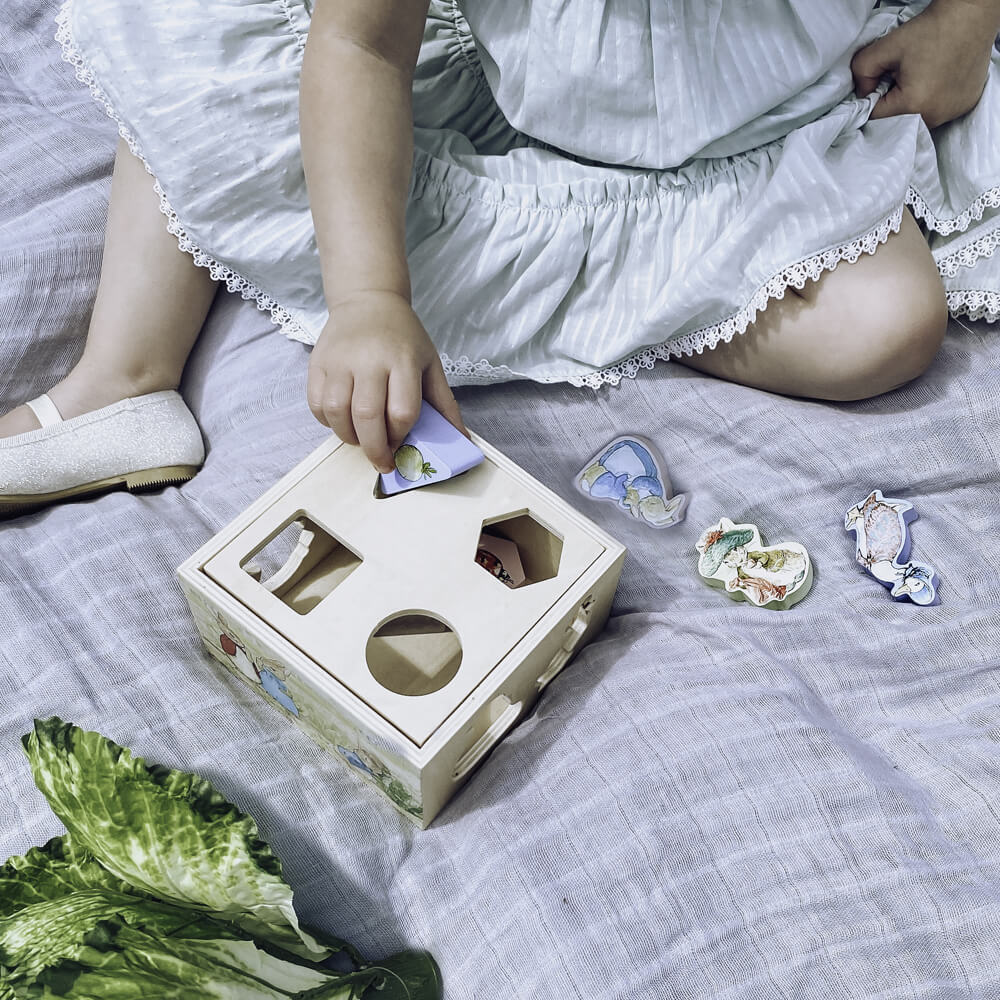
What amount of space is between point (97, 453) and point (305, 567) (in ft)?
0.80

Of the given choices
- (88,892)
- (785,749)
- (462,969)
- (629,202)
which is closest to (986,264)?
(629,202)

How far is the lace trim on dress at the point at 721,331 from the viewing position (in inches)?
28.9

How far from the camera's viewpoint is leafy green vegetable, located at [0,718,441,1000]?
0.43 meters

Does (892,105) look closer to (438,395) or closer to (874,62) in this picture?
(874,62)

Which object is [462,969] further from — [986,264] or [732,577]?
[986,264]

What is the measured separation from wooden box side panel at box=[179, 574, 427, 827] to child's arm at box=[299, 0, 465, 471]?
0.46 ft

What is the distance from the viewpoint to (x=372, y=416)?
0.60 metres

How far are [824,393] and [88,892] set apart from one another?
64 cm

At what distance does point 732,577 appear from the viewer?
713 millimetres

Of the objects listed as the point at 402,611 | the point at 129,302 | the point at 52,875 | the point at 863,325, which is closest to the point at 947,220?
the point at 863,325

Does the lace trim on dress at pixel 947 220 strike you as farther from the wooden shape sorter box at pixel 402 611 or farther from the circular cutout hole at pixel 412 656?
the circular cutout hole at pixel 412 656

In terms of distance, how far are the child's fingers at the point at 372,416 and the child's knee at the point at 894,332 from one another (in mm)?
384

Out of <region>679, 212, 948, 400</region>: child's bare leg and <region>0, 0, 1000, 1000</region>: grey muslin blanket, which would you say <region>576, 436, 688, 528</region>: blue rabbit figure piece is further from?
<region>679, 212, 948, 400</region>: child's bare leg

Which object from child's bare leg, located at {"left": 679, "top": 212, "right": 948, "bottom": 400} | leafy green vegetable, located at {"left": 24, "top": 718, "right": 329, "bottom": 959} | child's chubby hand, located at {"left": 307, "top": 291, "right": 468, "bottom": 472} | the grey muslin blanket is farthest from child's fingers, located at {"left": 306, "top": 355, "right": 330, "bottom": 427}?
child's bare leg, located at {"left": 679, "top": 212, "right": 948, "bottom": 400}
